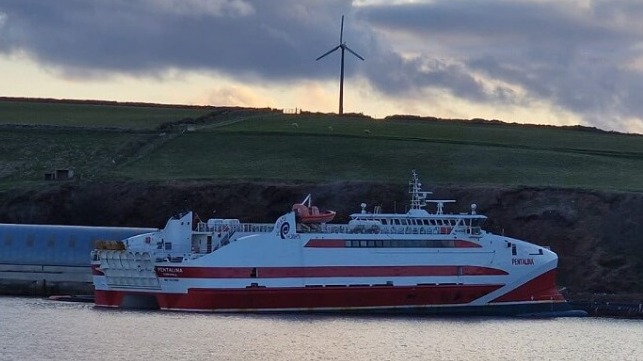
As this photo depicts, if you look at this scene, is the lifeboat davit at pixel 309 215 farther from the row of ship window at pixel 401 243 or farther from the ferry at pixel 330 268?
the row of ship window at pixel 401 243

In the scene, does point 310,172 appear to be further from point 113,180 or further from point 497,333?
point 497,333

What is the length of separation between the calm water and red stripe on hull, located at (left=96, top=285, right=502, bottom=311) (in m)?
1.52

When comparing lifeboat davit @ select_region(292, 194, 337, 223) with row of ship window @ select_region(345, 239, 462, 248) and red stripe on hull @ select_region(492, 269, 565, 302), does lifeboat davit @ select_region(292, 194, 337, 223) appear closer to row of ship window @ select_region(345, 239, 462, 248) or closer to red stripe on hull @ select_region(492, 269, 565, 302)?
row of ship window @ select_region(345, 239, 462, 248)

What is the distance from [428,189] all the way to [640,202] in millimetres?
14509

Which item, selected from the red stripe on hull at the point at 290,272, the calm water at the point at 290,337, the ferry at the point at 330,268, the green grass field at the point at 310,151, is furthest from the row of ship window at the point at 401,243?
the green grass field at the point at 310,151

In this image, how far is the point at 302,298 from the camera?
76625 mm

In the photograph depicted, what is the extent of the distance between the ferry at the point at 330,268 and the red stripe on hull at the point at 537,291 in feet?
0.18

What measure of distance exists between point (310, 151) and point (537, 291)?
36885 mm

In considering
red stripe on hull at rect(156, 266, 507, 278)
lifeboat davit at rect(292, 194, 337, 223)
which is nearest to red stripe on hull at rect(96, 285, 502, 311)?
red stripe on hull at rect(156, 266, 507, 278)

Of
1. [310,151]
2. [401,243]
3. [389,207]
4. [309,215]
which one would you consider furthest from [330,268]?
[310,151]

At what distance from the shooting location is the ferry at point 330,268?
251ft

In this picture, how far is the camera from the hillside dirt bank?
299ft

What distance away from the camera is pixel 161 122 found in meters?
131

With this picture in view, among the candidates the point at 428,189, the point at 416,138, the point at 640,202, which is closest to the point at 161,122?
the point at 416,138
